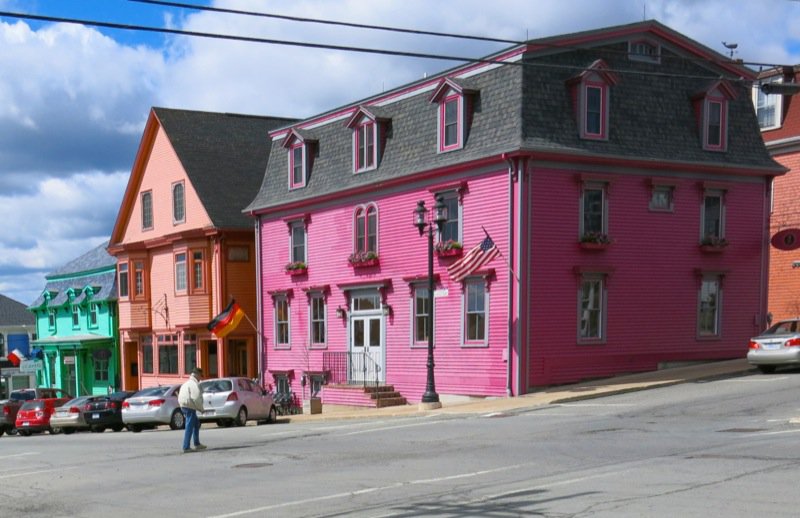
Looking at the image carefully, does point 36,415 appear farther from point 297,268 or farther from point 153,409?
point 297,268

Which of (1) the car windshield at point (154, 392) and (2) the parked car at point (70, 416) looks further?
(2) the parked car at point (70, 416)

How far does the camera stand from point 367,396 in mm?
29625

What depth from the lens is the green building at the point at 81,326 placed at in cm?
4997

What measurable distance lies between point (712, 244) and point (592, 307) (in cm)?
473

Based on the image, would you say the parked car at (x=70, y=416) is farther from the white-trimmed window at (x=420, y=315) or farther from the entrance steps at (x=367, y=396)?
the white-trimmed window at (x=420, y=315)

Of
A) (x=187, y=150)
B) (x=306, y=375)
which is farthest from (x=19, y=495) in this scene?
(x=187, y=150)

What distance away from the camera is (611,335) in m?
27.0

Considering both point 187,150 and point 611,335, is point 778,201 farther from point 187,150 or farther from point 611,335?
point 187,150

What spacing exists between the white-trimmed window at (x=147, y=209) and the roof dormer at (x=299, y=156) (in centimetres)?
1133

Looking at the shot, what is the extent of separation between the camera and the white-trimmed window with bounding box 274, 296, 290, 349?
120 feet

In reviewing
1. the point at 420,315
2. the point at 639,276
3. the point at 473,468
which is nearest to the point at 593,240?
the point at 639,276

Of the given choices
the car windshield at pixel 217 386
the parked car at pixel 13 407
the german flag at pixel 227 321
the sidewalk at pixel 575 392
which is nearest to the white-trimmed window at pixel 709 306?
the sidewalk at pixel 575 392

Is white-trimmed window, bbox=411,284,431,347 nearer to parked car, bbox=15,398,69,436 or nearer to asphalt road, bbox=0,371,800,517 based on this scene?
asphalt road, bbox=0,371,800,517

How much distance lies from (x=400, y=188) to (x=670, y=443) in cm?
1705
